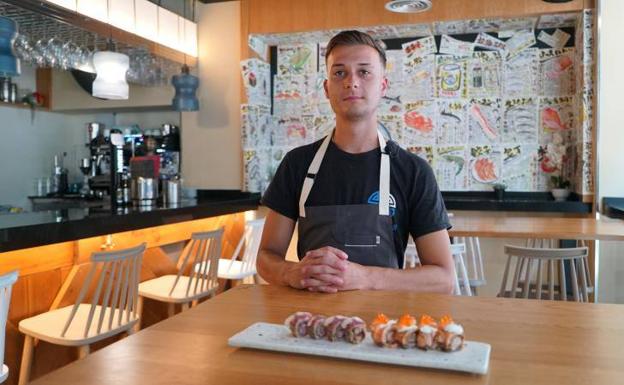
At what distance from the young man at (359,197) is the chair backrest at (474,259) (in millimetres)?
2194

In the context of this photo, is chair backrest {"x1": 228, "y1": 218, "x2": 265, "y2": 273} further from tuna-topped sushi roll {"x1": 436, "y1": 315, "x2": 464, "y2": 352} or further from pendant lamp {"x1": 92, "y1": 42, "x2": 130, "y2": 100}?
tuna-topped sushi roll {"x1": 436, "y1": 315, "x2": 464, "y2": 352}

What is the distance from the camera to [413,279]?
165 centimetres

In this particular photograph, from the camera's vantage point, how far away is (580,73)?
452 cm

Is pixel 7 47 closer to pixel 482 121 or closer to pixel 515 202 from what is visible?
pixel 482 121

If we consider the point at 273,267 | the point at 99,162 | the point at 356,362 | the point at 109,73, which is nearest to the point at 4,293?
the point at 273,267

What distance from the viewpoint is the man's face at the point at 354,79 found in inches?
66.9

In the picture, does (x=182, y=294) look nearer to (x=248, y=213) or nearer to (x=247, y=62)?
(x=248, y=213)

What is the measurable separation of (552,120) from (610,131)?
22.3 inches

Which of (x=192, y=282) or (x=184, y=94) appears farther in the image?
(x=184, y=94)

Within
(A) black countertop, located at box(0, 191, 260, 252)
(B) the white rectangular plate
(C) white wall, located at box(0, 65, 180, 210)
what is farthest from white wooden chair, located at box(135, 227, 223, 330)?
(C) white wall, located at box(0, 65, 180, 210)

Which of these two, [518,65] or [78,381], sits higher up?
[518,65]

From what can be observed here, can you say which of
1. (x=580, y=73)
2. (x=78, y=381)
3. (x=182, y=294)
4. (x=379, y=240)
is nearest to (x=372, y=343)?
(x=78, y=381)

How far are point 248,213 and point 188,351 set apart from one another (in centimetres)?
434

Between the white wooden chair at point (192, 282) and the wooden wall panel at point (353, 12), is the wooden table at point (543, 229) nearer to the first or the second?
the white wooden chair at point (192, 282)
